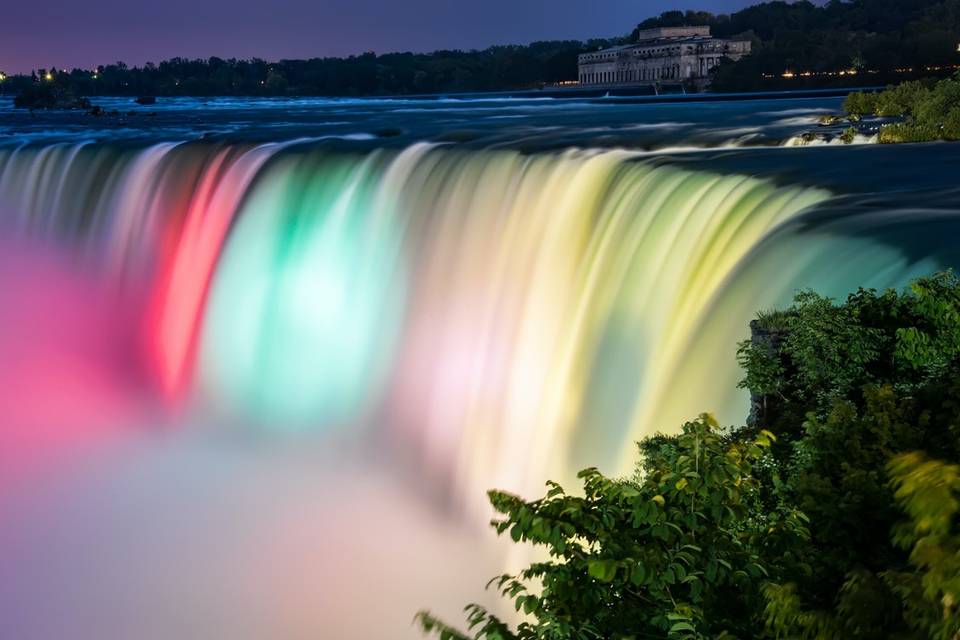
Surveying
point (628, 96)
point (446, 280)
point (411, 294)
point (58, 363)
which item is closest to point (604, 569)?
point (446, 280)

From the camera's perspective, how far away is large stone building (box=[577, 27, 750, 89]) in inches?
4656

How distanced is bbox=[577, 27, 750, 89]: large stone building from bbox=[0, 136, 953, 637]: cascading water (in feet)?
283

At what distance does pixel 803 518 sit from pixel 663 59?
126 metres

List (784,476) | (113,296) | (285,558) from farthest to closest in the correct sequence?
(113,296)
(285,558)
(784,476)

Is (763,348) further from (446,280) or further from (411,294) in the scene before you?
(411,294)

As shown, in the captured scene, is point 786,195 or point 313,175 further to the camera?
point 313,175

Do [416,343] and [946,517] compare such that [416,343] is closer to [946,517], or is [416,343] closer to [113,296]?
[113,296]

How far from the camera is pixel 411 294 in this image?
1947 centimetres

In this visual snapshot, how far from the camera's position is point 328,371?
19859 millimetres

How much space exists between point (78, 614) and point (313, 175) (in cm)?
1227

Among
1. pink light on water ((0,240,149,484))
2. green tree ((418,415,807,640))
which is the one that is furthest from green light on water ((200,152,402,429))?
green tree ((418,415,807,640))

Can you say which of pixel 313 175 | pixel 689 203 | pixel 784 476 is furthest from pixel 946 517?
pixel 313 175

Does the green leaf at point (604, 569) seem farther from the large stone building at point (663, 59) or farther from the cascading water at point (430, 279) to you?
the large stone building at point (663, 59)

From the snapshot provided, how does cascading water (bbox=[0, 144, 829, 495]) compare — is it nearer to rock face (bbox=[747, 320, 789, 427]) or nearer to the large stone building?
rock face (bbox=[747, 320, 789, 427])
